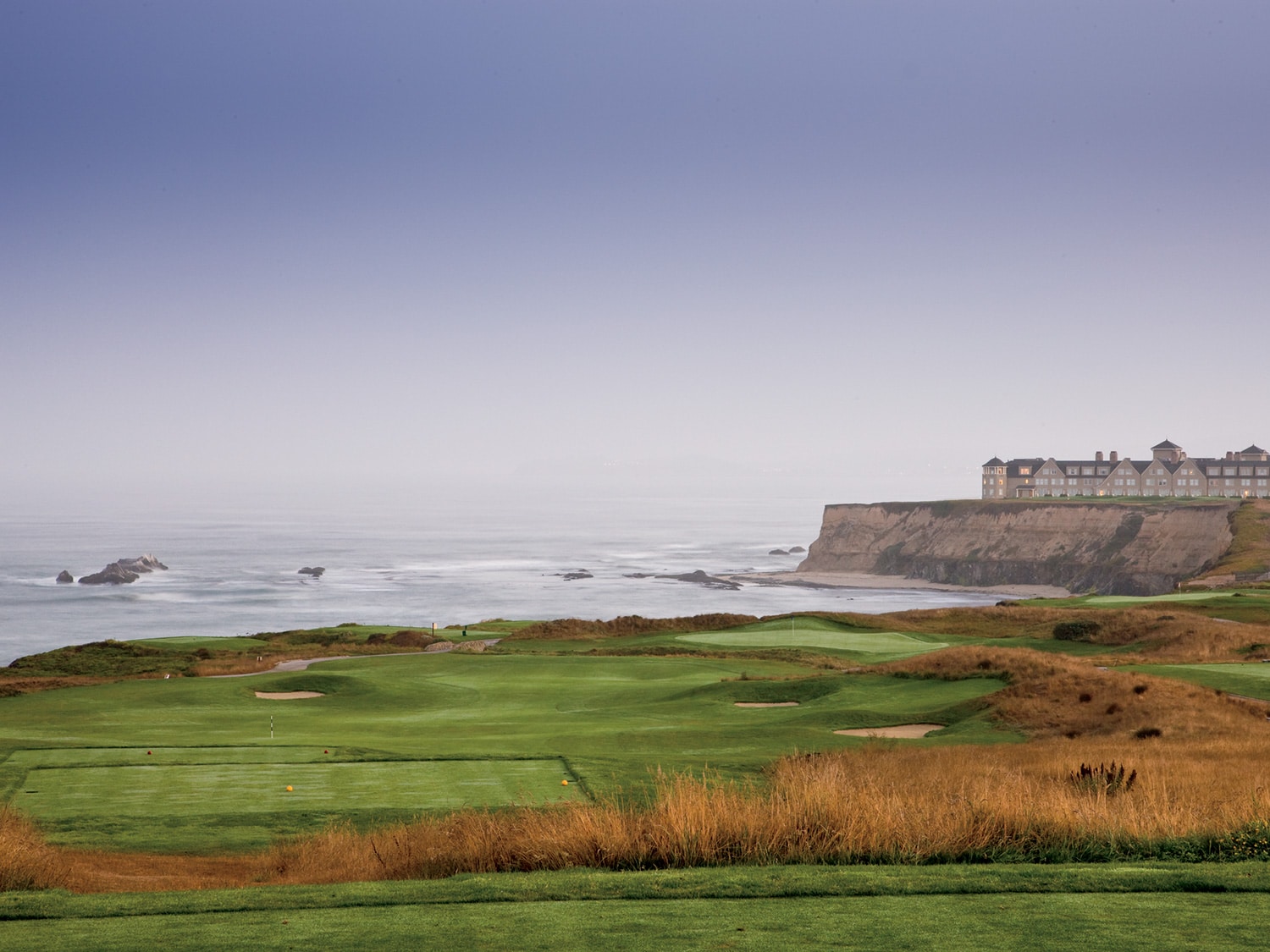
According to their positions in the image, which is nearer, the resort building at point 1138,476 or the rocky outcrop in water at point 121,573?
the rocky outcrop in water at point 121,573

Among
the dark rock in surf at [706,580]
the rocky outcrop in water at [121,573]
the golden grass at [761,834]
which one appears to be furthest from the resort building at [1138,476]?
the golden grass at [761,834]

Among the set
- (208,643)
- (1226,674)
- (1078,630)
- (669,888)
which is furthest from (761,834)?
(208,643)

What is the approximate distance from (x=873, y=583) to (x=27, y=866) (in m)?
132

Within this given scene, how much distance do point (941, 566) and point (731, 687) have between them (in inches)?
4653

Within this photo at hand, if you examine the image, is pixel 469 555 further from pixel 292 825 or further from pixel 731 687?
pixel 292 825

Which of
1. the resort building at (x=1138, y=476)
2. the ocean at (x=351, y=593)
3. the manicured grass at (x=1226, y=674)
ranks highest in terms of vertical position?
the resort building at (x=1138, y=476)

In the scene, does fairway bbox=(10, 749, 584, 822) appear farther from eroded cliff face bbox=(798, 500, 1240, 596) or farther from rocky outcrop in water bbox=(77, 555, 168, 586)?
rocky outcrop in water bbox=(77, 555, 168, 586)

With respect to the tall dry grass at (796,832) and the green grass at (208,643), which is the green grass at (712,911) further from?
the green grass at (208,643)

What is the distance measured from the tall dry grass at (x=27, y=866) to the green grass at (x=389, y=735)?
7.18ft

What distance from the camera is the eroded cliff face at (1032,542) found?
375 feet

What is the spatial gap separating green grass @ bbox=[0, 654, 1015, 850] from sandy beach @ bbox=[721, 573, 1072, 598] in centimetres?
9995

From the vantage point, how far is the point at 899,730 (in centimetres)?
2052

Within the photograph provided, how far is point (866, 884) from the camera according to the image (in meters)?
7.94

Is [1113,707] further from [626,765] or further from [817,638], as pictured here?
[817,638]
